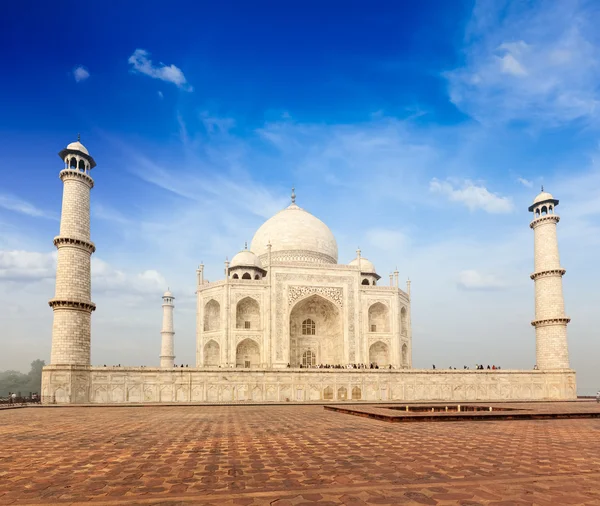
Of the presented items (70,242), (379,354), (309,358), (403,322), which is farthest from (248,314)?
(70,242)

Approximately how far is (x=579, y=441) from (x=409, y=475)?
14.0 ft

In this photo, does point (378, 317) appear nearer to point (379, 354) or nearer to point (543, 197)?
point (379, 354)

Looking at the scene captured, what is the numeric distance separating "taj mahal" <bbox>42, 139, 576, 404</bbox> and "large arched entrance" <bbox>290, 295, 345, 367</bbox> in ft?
0.23

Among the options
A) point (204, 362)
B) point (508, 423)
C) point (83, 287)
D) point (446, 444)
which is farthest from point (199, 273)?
point (446, 444)

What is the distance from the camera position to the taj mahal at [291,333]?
76.9 ft

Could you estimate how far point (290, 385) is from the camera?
25312mm

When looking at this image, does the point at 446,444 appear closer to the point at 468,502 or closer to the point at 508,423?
the point at 468,502

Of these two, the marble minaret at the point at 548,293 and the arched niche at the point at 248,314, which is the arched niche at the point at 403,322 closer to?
the marble minaret at the point at 548,293

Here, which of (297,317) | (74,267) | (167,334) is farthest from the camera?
(167,334)

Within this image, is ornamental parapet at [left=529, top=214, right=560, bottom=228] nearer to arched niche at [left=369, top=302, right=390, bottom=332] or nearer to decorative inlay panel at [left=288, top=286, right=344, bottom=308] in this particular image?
arched niche at [left=369, top=302, right=390, bottom=332]

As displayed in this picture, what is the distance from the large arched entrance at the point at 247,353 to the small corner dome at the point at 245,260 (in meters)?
5.54

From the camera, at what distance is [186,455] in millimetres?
6430

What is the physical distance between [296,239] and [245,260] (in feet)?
15.5

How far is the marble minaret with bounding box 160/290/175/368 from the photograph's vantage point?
144 feet
